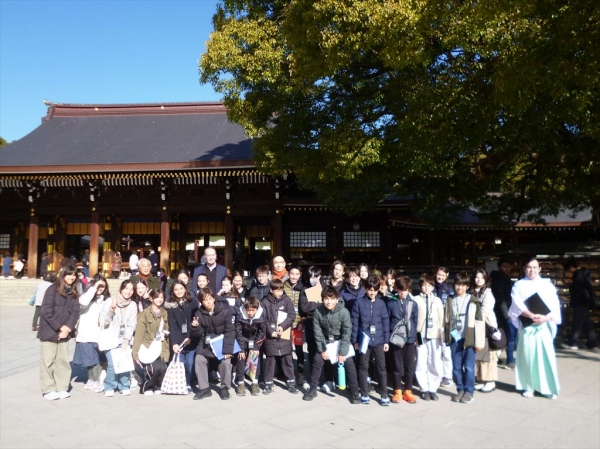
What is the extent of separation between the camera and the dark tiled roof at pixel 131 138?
55.1 feet

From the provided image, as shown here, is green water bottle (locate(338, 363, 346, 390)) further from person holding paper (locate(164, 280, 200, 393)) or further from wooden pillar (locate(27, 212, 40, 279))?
wooden pillar (locate(27, 212, 40, 279))

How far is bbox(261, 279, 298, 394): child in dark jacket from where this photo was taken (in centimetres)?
592

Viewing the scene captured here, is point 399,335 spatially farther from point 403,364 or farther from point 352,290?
point 352,290

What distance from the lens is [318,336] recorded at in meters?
5.67

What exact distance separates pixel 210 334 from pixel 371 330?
2.05 m

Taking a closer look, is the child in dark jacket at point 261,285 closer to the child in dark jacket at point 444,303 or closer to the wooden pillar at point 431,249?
the child in dark jacket at point 444,303


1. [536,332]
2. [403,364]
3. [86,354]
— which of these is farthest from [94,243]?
[536,332]

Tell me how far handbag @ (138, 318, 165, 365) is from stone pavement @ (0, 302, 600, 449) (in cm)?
47

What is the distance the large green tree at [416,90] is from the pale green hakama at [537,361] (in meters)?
3.22

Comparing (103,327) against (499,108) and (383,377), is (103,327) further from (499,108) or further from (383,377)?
(499,108)

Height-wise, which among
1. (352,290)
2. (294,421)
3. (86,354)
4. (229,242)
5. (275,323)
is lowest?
(294,421)

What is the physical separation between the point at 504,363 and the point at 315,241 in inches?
404

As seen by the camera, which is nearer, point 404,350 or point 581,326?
point 404,350

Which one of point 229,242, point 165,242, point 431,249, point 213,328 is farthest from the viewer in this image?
point 431,249
